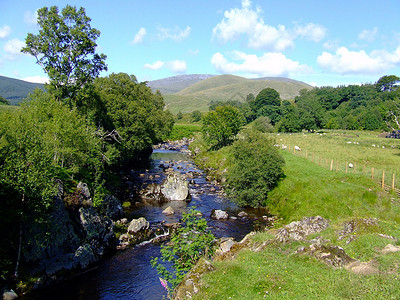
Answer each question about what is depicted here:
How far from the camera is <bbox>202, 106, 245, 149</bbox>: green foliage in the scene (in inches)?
3000

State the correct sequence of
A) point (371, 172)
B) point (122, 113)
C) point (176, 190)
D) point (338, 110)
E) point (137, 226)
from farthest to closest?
point (338, 110), point (122, 113), point (176, 190), point (371, 172), point (137, 226)

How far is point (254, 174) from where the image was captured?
1571 inches

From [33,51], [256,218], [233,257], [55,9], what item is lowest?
[256,218]

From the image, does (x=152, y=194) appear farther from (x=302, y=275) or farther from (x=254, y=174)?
(x=302, y=275)

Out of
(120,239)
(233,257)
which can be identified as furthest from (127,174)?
(233,257)

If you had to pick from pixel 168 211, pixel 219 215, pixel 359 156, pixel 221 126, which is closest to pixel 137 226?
pixel 168 211

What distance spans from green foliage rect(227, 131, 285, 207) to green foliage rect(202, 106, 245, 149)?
34002 mm

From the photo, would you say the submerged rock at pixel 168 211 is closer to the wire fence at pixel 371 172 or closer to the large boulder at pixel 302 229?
the large boulder at pixel 302 229

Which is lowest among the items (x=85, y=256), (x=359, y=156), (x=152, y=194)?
(x=152, y=194)

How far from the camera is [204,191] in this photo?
4856 centimetres

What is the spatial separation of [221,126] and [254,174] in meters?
37.7

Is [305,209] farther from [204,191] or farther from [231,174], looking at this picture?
[204,191]

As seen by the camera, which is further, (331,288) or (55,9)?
(55,9)

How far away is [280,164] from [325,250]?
25.9m
